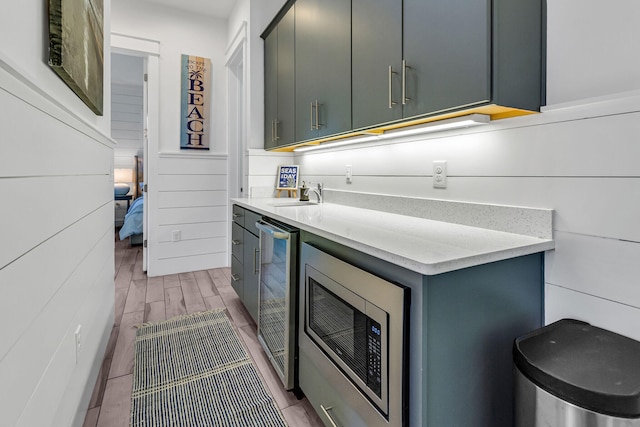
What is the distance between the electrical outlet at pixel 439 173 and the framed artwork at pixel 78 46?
1.49 m

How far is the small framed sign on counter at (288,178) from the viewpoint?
9.73 ft

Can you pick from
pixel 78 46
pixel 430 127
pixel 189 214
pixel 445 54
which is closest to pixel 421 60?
pixel 445 54

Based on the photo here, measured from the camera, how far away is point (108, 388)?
1710mm

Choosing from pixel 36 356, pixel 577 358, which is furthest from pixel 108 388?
pixel 577 358

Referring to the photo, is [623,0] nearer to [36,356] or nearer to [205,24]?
[36,356]

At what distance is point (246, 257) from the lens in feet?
7.91

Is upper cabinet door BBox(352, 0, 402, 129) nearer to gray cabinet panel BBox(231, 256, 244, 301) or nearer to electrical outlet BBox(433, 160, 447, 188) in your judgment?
electrical outlet BBox(433, 160, 447, 188)

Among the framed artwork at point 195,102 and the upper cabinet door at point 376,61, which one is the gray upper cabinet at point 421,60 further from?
the framed artwork at point 195,102

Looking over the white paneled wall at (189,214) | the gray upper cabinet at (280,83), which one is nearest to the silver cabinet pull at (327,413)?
the gray upper cabinet at (280,83)

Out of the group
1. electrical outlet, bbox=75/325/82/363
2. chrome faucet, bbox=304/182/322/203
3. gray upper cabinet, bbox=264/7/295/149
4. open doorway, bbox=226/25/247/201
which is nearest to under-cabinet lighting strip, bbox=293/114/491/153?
chrome faucet, bbox=304/182/322/203

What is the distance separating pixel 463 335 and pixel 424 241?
311 millimetres

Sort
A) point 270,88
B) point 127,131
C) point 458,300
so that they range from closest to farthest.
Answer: point 458,300
point 270,88
point 127,131

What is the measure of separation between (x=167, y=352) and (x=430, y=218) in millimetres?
1751

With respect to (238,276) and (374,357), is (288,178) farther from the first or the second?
(374,357)
